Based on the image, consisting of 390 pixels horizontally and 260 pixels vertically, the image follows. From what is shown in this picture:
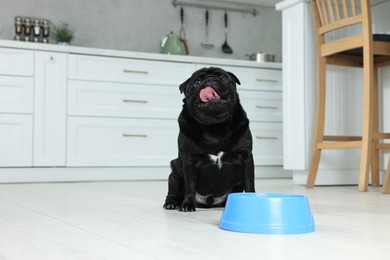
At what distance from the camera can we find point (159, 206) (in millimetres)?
2152

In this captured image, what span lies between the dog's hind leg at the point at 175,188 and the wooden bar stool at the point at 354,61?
4.40 ft

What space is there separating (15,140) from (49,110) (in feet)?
1.04

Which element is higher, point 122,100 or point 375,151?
point 122,100

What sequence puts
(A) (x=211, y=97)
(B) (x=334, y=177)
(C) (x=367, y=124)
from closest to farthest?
(A) (x=211, y=97) < (C) (x=367, y=124) < (B) (x=334, y=177)

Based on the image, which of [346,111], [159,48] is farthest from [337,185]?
[159,48]

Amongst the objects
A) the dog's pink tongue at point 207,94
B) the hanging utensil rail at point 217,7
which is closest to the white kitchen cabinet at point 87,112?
the hanging utensil rail at point 217,7

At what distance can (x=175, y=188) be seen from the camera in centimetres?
203

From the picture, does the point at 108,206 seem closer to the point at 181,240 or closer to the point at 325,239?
the point at 181,240

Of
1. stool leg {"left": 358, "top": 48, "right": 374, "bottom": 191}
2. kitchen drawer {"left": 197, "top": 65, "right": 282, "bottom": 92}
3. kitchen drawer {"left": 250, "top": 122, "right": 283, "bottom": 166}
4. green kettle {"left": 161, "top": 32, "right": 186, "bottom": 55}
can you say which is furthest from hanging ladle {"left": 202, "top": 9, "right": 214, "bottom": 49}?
stool leg {"left": 358, "top": 48, "right": 374, "bottom": 191}

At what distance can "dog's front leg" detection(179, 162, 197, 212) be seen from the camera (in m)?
1.87

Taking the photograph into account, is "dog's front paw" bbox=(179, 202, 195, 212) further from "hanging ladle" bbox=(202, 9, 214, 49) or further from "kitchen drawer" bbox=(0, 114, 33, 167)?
"hanging ladle" bbox=(202, 9, 214, 49)

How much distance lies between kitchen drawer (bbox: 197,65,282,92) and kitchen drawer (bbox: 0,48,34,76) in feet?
5.02

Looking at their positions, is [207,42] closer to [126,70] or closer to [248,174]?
[126,70]

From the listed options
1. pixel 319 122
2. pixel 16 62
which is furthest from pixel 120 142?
pixel 319 122
